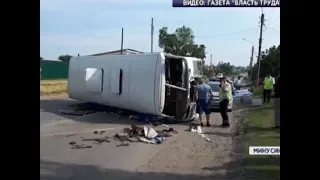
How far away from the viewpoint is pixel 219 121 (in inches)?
177

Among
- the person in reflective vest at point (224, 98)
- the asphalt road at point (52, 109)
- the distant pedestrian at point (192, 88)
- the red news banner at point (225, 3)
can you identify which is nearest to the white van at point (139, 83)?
the distant pedestrian at point (192, 88)

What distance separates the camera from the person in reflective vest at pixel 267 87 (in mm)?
4133

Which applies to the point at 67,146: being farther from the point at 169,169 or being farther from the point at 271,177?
the point at 271,177

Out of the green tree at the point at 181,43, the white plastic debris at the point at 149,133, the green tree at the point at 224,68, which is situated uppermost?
the green tree at the point at 181,43

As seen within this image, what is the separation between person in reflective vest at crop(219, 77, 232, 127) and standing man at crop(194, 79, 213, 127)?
0.36 feet

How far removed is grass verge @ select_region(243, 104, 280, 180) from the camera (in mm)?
4105

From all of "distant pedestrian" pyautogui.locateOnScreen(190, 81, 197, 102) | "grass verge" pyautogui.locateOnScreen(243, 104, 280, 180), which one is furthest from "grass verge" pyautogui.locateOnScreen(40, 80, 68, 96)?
"grass verge" pyautogui.locateOnScreen(243, 104, 280, 180)

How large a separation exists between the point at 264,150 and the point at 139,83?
4.91 feet

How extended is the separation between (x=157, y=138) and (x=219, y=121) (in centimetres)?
61

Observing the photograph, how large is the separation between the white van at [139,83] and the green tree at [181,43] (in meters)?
0.16

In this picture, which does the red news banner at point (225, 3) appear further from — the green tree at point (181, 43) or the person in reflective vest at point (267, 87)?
the person in reflective vest at point (267, 87)

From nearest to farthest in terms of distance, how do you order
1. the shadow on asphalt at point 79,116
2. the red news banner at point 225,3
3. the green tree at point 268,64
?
1. the red news banner at point 225,3
2. the green tree at point 268,64
3. the shadow on asphalt at point 79,116
